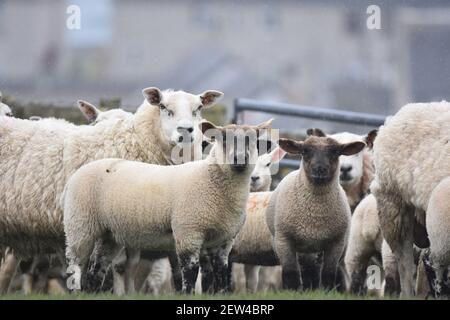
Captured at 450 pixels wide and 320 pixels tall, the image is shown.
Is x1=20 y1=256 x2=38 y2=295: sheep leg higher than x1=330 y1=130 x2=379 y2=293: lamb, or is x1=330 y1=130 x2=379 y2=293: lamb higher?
x1=330 y1=130 x2=379 y2=293: lamb

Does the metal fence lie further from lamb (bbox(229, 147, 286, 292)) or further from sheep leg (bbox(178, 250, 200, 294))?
sheep leg (bbox(178, 250, 200, 294))

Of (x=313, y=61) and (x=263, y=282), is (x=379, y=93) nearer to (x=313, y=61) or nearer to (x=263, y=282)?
(x=313, y=61)

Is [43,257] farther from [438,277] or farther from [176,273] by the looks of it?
[438,277]

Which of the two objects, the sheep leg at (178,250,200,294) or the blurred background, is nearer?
the sheep leg at (178,250,200,294)

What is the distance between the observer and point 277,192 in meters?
9.04

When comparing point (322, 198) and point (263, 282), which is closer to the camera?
point (322, 198)

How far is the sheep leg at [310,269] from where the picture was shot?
873 cm

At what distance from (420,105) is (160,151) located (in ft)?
5.99

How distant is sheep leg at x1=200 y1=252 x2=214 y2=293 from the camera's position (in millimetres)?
8148

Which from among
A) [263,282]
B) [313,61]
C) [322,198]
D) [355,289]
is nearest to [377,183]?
[322,198]

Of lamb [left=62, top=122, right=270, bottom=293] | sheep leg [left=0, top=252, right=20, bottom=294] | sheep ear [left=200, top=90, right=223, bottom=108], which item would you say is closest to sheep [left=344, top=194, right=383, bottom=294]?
sheep ear [left=200, top=90, right=223, bottom=108]

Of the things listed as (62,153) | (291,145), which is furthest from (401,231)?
(62,153)

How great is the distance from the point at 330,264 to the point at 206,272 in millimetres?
850

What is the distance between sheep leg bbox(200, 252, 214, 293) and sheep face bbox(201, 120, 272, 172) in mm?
585
